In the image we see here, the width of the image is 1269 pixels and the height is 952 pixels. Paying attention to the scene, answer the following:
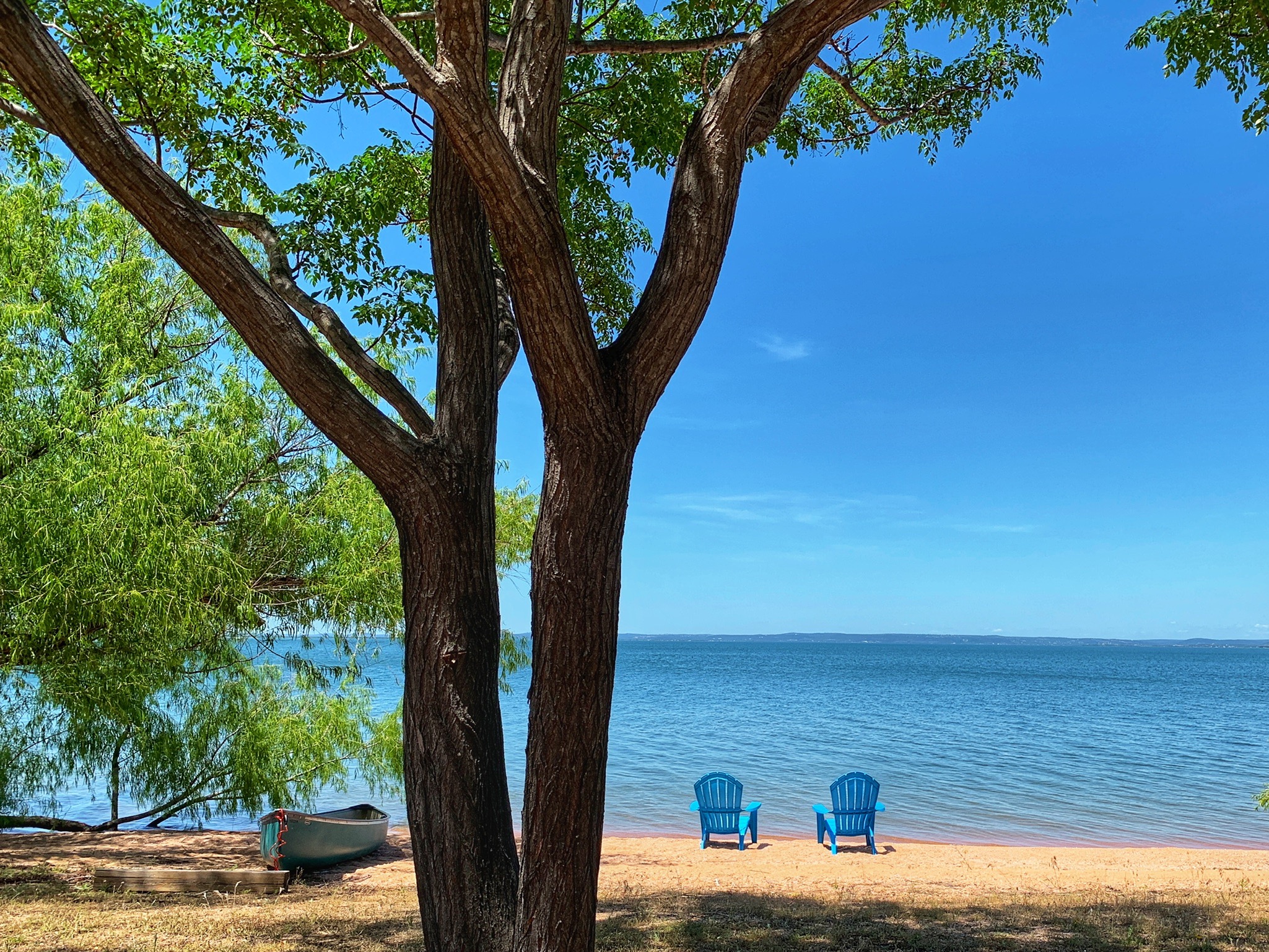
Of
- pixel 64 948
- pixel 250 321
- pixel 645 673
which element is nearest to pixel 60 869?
pixel 64 948

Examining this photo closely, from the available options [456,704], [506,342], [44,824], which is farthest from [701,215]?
[44,824]

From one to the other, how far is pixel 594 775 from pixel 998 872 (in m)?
7.73

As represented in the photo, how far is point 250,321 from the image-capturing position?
2.92 meters

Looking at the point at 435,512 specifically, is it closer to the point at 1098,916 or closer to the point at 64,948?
the point at 64,948

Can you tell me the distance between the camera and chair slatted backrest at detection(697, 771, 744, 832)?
1102 cm

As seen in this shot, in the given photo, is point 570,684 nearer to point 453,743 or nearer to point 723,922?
point 453,743

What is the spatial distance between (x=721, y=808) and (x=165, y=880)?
20.7ft

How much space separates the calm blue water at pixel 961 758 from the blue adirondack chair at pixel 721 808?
2853 mm

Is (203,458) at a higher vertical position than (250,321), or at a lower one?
higher

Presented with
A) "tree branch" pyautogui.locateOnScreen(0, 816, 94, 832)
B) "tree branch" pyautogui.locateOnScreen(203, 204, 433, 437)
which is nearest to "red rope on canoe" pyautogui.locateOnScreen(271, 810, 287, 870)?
"tree branch" pyautogui.locateOnScreen(0, 816, 94, 832)

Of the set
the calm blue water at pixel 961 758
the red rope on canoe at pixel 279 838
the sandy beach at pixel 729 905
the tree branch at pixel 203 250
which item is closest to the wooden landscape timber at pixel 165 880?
the sandy beach at pixel 729 905

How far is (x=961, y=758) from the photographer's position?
22.2 meters

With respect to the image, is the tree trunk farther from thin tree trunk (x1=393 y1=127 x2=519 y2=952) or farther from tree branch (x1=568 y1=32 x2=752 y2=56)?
tree branch (x1=568 y1=32 x2=752 y2=56)

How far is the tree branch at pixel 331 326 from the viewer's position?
339 cm
